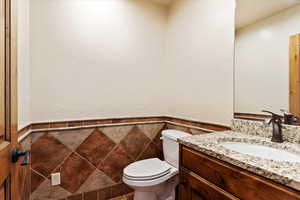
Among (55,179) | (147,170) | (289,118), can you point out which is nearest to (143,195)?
(147,170)

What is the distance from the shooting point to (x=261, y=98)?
132 cm

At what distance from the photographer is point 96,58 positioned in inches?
73.3

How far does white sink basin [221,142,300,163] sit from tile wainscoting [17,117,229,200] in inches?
14.8

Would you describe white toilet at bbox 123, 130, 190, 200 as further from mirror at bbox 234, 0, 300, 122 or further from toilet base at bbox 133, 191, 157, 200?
mirror at bbox 234, 0, 300, 122

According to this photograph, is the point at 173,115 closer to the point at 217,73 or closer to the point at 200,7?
the point at 217,73

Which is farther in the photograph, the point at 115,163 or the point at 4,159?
the point at 115,163

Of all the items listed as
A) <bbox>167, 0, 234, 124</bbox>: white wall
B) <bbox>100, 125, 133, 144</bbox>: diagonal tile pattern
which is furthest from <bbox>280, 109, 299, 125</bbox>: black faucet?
<bbox>100, 125, 133, 144</bbox>: diagonal tile pattern

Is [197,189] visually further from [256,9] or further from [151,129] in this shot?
[256,9]

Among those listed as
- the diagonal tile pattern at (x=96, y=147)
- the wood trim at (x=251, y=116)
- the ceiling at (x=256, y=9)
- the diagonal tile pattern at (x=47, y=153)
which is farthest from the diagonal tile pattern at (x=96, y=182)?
the ceiling at (x=256, y=9)

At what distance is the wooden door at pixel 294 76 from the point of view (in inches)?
44.0

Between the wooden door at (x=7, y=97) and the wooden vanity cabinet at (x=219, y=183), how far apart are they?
0.92 m

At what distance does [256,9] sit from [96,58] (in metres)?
1.55

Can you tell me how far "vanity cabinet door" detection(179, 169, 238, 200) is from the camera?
2.86ft

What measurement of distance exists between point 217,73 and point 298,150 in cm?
89
